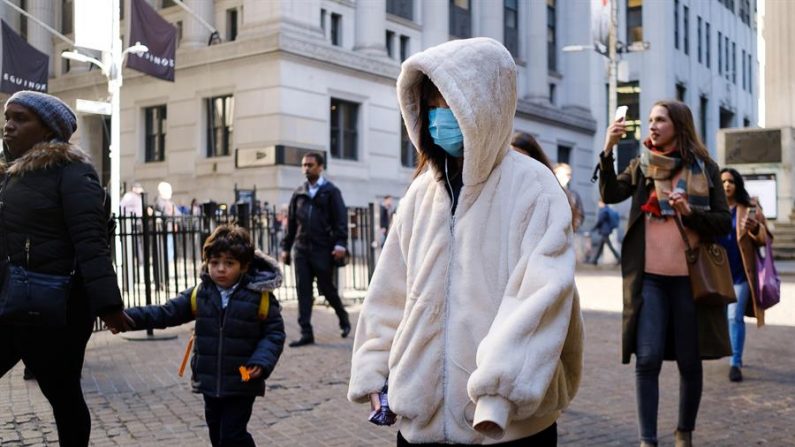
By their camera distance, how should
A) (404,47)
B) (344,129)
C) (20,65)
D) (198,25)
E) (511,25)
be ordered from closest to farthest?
(20,65)
(198,25)
(344,129)
(404,47)
(511,25)

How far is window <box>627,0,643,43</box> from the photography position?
122ft

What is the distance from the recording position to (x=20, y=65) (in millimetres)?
17531

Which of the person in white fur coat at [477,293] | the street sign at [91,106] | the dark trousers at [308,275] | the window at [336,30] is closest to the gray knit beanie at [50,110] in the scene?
the person in white fur coat at [477,293]

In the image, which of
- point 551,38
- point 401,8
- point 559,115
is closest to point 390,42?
point 401,8

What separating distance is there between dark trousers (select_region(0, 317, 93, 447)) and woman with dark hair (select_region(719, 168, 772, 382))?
5678 mm

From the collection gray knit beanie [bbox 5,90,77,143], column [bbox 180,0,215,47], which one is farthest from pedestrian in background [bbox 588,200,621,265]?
gray knit beanie [bbox 5,90,77,143]

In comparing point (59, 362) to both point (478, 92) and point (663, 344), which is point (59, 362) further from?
point (663, 344)

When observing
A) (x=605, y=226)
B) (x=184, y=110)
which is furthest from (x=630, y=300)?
(x=184, y=110)

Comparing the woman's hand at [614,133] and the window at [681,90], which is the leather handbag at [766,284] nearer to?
the woman's hand at [614,133]

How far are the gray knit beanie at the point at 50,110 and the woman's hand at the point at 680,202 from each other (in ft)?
10.5

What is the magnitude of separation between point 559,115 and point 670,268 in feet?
130

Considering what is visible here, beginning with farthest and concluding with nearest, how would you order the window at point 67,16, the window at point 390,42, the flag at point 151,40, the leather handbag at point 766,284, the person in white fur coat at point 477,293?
the window at point 390,42, the flag at point 151,40, the window at point 67,16, the leather handbag at point 766,284, the person in white fur coat at point 477,293

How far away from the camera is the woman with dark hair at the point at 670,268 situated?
16.5ft

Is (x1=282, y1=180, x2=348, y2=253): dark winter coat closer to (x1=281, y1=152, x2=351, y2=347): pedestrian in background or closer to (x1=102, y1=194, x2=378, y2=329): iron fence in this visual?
(x1=281, y1=152, x2=351, y2=347): pedestrian in background
